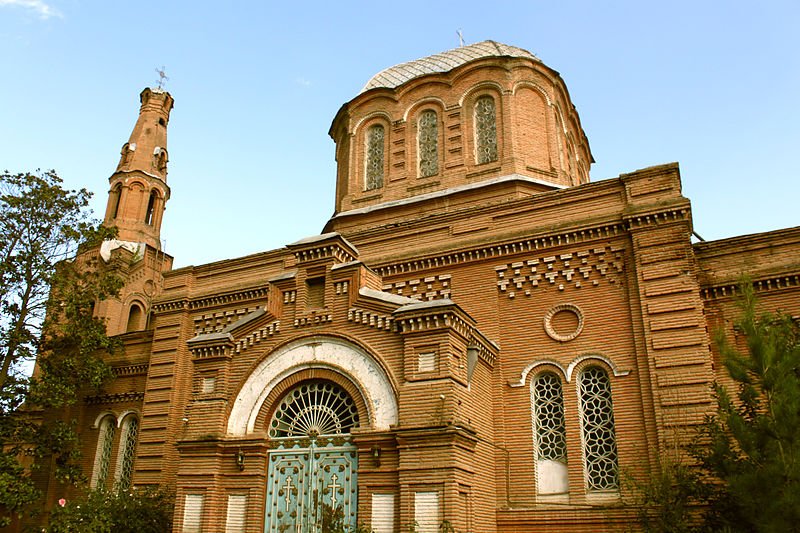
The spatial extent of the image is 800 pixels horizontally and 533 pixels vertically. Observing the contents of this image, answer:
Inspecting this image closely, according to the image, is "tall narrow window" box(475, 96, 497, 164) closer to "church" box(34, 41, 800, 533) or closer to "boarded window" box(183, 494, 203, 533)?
"church" box(34, 41, 800, 533)

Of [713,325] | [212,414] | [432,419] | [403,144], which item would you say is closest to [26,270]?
[212,414]

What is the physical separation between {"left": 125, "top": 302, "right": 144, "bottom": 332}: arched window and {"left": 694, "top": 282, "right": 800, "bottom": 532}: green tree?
72.4 ft

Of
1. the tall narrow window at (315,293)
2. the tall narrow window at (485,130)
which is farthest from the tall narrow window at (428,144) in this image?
the tall narrow window at (315,293)

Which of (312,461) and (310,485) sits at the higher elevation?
(312,461)

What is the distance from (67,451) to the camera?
1627 cm

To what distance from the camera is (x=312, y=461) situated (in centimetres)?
1103

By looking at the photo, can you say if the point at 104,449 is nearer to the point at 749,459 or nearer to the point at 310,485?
the point at 310,485

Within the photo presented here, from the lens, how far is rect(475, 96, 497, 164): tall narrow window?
16781 mm

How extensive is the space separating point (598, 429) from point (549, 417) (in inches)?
33.8

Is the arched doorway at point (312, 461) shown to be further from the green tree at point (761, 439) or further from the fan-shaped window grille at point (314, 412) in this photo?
the green tree at point (761, 439)

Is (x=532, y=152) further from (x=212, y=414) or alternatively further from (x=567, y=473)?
(x=212, y=414)

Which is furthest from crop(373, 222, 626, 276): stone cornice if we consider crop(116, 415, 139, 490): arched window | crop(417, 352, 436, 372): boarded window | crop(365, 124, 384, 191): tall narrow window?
crop(116, 415, 139, 490): arched window

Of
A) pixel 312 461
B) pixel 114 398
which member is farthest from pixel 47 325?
pixel 312 461

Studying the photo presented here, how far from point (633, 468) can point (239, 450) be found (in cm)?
642
